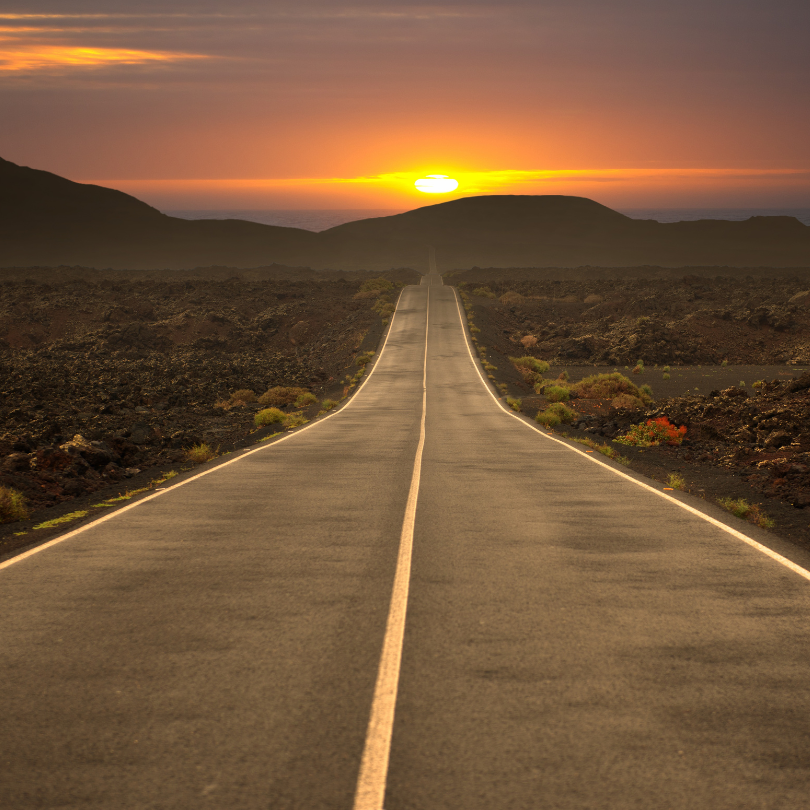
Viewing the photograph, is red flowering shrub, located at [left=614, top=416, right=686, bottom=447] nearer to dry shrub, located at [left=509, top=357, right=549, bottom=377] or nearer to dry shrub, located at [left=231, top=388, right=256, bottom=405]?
dry shrub, located at [left=231, top=388, right=256, bottom=405]

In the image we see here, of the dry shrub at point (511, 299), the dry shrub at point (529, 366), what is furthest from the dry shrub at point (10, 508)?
the dry shrub at point (511, 299)

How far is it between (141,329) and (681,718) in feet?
221

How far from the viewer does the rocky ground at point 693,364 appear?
1751 cm

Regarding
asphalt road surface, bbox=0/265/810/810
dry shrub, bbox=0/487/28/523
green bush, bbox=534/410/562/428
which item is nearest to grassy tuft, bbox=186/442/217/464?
dry shrub, bbox=0/487/28/523

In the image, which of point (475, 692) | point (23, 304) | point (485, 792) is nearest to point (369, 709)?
point (475, 692)

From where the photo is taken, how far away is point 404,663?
577cm

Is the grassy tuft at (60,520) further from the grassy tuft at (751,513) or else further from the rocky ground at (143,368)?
the grassy tuft at (751,513)

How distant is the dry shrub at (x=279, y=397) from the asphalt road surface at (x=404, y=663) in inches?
1103

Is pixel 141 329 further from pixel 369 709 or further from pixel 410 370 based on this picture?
pixel 369 709

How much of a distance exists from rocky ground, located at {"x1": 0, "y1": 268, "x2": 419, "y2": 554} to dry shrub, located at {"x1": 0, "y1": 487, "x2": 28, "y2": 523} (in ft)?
0.58

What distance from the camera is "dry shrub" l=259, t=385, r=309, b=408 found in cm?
3912

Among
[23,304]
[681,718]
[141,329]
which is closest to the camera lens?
[681,718]

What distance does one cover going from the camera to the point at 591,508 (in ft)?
39.0

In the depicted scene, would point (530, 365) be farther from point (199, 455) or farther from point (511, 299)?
point (511, 299)
